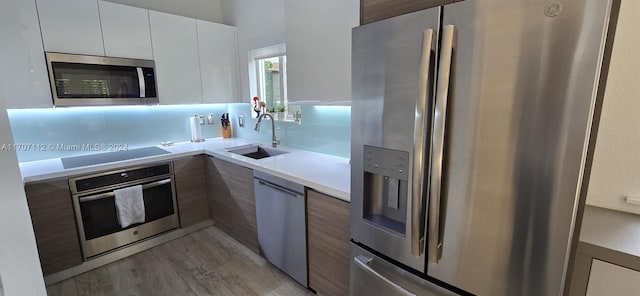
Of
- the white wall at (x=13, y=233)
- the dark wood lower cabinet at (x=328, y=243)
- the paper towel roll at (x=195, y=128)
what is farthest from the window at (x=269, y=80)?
the white wall at (x=13, y=233)

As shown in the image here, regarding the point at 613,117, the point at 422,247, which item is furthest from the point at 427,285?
the point at 613,117

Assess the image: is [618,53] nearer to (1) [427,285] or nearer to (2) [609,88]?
(2) [609,88]

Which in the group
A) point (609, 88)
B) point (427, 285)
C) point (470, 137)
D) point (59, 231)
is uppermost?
point (609, 88)

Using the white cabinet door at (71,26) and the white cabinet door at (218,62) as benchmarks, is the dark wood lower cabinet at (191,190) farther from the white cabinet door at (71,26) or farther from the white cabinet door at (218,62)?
the white cabinet door at (71,26)

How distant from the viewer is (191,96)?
9.10 ft

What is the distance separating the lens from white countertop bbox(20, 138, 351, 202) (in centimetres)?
168

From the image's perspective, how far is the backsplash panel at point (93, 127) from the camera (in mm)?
2248

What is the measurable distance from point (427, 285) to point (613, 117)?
102 cm

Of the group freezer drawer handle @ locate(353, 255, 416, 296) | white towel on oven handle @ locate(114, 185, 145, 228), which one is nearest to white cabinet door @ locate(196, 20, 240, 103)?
white towel on oven handle @ locate(114, 185, 145, 228)

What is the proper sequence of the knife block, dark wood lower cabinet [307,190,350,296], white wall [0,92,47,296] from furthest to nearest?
the knife block, dark wood lower cabinet [307,190,350,296], white wall [0,92,47,296]

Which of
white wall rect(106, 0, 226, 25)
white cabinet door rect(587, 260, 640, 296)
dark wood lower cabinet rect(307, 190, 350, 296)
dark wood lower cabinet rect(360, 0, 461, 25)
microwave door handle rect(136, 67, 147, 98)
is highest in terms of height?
white wall rect(106, 0, 226, 25)

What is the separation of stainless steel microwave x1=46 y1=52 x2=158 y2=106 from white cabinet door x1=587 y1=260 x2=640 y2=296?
9.96ft

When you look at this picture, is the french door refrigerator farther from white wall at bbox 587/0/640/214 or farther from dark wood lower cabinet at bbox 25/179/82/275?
dark wood lower cabinet at bbox 25/179/82/275

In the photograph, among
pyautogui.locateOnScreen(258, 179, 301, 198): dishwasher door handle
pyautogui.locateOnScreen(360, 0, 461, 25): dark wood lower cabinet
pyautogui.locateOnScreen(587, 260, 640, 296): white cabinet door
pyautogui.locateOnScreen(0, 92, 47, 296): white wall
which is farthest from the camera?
pyautogui.locateOnScreen(258, 179, 301, 198): dishwasher door handle
